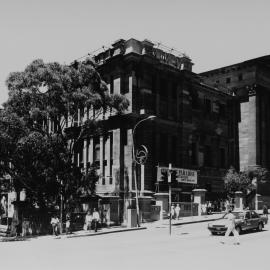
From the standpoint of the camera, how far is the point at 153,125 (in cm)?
4209

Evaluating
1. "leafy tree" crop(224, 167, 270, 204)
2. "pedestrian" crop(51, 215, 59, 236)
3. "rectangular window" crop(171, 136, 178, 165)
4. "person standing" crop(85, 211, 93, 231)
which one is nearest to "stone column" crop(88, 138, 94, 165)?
"rectangular window" crop(171, 136, 178, 165)

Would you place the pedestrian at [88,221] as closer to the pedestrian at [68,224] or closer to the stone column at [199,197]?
the pedestrian at [68,224]

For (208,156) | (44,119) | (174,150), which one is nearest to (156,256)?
(44,119)

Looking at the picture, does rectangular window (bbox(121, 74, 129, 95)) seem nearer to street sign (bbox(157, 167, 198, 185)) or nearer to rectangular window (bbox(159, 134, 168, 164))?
rectangular window (bbox(159, 134, 168, 164))

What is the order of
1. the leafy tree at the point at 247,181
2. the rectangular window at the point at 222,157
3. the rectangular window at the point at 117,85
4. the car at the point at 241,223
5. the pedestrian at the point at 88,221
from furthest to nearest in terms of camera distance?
the rectangular window at the point at 222,157 < the leafy tree at the point at 247,181 < the rectangular window at the point at 117,85 < the pedestrian at the point at 88,221 < the car at the point at 241,223

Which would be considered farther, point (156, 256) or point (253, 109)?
point (253, 109)

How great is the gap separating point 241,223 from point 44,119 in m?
15.2

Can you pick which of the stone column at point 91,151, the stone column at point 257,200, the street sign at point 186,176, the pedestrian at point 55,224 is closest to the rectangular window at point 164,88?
the street sign at point 186,176

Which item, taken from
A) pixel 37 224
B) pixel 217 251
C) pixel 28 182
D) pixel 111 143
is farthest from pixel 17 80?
pixel 217 251

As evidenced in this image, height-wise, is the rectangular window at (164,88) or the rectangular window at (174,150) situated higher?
the rectangular window at (164,88)

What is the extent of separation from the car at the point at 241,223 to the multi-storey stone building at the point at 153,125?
42.5 feet

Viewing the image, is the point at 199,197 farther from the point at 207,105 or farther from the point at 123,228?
the point at 207,105

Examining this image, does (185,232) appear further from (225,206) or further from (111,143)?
(225,206)

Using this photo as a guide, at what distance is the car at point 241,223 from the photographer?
82.5ft
